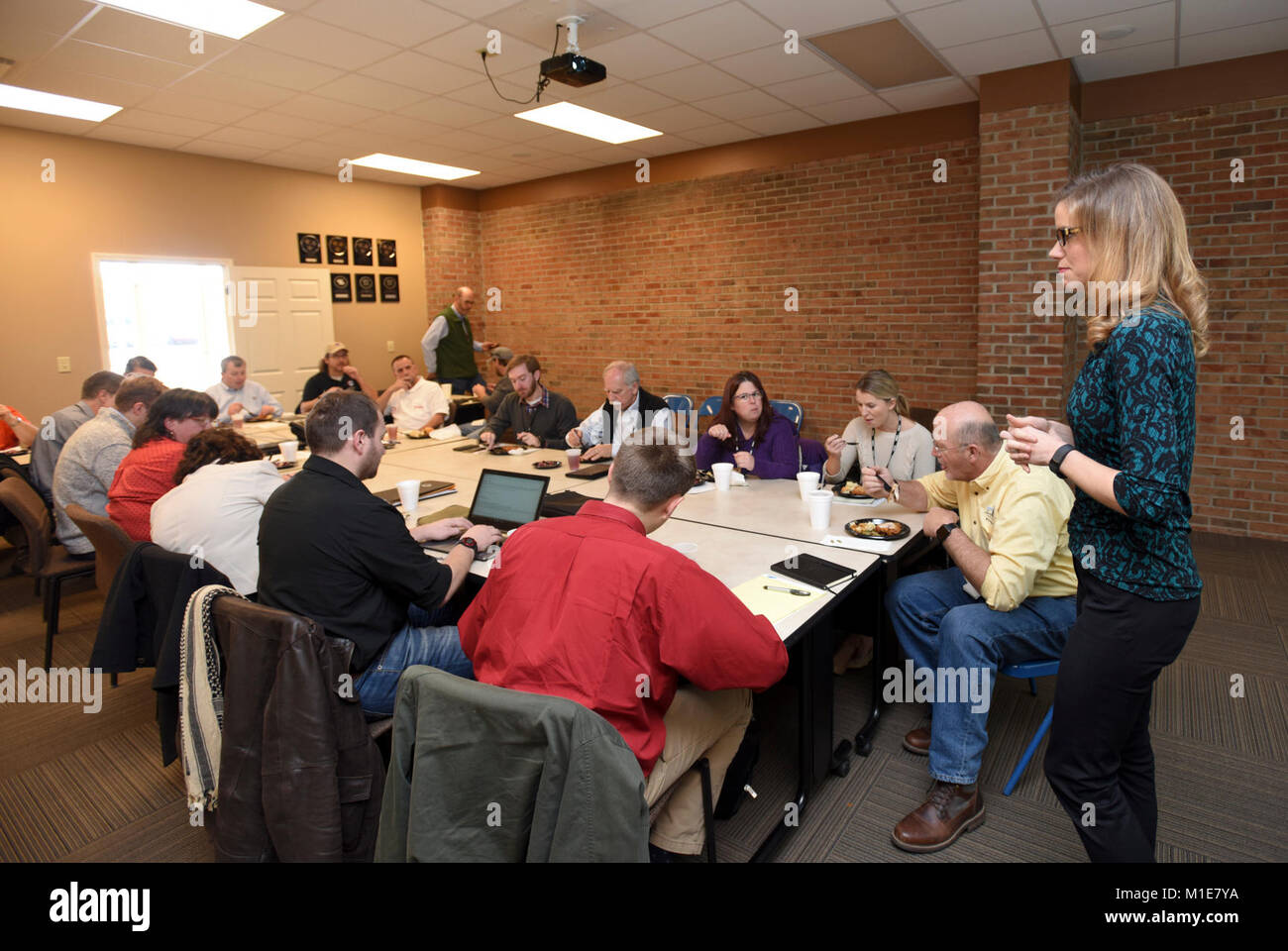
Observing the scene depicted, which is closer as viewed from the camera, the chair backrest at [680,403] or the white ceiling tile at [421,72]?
the white ceiling tile at [421,72]

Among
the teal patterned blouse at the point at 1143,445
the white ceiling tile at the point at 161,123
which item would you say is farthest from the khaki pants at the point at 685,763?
the white ceiling tile at the point at 161,123

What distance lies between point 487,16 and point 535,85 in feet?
3.88

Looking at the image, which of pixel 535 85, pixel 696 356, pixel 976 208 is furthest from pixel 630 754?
pixel 696 356

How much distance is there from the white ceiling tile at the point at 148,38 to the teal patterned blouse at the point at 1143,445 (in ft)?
15.8

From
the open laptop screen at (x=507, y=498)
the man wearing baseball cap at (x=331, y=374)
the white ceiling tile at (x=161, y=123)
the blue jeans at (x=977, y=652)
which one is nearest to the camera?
the blue jeans at (x=977, y=652)

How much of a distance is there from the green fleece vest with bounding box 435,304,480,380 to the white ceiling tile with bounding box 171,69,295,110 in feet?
9.90

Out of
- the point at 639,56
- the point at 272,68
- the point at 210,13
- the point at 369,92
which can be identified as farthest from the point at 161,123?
the point at 639,56

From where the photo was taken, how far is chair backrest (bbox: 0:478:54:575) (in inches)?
138

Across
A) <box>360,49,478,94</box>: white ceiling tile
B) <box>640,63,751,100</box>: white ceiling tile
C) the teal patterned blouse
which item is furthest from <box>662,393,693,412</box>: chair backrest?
the teal patterned blouse

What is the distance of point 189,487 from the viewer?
258 centimetres

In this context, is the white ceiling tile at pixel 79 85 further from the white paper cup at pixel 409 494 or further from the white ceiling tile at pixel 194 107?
the white paper cup at pixel 409 494

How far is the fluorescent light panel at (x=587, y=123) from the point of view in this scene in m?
5.73

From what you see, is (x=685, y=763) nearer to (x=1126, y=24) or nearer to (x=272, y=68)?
(x=1126, y=24)

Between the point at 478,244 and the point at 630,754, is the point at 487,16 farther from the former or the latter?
the point at 478,244
